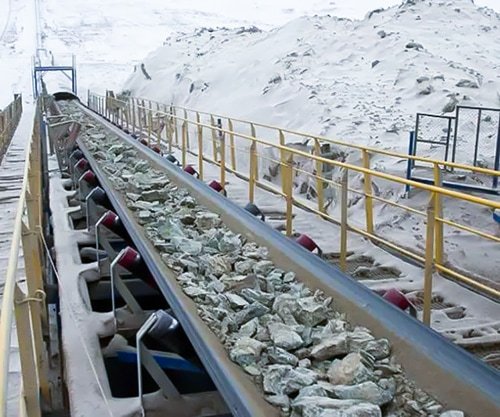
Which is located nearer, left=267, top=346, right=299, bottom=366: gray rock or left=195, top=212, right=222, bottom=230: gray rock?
left=267, top=346, right=299, bottom=366: gray rock

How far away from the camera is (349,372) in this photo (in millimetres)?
2520

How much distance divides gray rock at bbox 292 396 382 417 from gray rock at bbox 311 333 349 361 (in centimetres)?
38

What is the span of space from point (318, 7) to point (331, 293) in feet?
259

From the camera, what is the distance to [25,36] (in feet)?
185

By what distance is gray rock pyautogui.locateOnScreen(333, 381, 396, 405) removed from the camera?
2350 mm

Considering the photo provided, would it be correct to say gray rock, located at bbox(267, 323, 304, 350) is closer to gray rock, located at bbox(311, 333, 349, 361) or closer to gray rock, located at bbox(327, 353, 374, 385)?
gray rock, located at bbox(311, 333, 349, 361)

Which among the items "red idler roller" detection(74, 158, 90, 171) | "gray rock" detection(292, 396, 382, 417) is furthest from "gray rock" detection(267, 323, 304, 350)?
"red idler roller" detection(74, 158, 90, 171)

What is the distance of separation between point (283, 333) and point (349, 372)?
43cm

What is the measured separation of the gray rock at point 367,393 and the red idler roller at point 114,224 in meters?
2.85

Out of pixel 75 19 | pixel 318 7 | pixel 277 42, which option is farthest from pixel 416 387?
pixel 318 7

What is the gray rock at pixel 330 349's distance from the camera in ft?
8.88

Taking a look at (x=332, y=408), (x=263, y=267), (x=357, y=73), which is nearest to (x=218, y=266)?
(x=263, y=267)

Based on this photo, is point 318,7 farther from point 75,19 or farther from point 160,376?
point 160,376

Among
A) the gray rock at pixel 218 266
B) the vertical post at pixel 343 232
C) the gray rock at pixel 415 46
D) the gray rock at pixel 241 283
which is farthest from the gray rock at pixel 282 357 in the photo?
the gray rock at pixel 415 46
